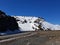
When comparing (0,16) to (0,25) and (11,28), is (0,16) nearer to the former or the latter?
(0,25)

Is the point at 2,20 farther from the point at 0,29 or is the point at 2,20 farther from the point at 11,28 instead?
the point at 11,28

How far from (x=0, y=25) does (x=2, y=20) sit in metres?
4.93

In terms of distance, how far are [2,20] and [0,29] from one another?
8.23 m

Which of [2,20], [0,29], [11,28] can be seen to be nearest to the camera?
[0,29]

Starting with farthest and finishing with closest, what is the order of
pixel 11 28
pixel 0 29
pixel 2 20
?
pixel 11 28, pixel 2 20, pixel 0 29

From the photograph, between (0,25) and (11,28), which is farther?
(11,28)

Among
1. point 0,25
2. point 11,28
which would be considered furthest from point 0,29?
point 11,28

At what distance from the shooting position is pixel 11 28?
113 metres

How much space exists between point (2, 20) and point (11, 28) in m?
15.2

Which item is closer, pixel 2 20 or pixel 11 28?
pixel 2 20

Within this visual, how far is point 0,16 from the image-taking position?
316 feet

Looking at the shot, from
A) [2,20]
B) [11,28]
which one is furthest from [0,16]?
[11,28]

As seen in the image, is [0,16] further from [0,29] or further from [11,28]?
[11,28]

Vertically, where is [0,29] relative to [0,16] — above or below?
below
